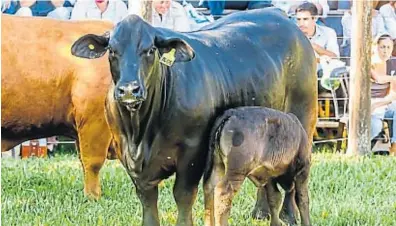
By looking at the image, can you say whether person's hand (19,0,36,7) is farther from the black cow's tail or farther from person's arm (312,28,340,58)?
the black cow's tail

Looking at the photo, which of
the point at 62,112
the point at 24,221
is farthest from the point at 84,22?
the point at 24,221

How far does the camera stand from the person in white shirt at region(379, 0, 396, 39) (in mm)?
11680

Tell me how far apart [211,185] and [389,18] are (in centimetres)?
738

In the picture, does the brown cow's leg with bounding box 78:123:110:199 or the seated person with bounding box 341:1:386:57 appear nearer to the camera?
the brown cow's leg with bounding box 78:123:110:199

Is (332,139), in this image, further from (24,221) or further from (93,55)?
(93,55)

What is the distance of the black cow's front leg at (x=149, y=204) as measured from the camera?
16.7ft

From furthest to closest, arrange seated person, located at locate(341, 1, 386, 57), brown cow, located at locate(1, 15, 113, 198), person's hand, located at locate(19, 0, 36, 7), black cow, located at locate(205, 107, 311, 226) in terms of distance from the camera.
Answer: seated person, located at locate(341, 1, 386, 57), person's hand, located at locate(19, 0, 36, 7), brown cow, located at locate(1, 15, 113, 198), black cow, located at locate(205, 107, 311, 226)

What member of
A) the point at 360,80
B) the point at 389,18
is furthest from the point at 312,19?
the point at 360,80

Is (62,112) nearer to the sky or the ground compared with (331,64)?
nearer to the sky

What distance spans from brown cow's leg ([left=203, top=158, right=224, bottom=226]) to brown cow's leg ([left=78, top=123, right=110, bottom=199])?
2289mm

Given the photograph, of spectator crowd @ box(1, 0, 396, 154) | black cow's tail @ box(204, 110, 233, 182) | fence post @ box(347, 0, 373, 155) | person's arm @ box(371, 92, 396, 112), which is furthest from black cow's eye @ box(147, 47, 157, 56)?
person's arm @ box(371, 92, 396, 112)

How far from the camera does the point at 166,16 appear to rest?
11086 millimetres

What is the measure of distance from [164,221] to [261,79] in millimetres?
1224

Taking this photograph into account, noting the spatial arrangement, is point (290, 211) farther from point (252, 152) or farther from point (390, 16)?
point (390, 16)
